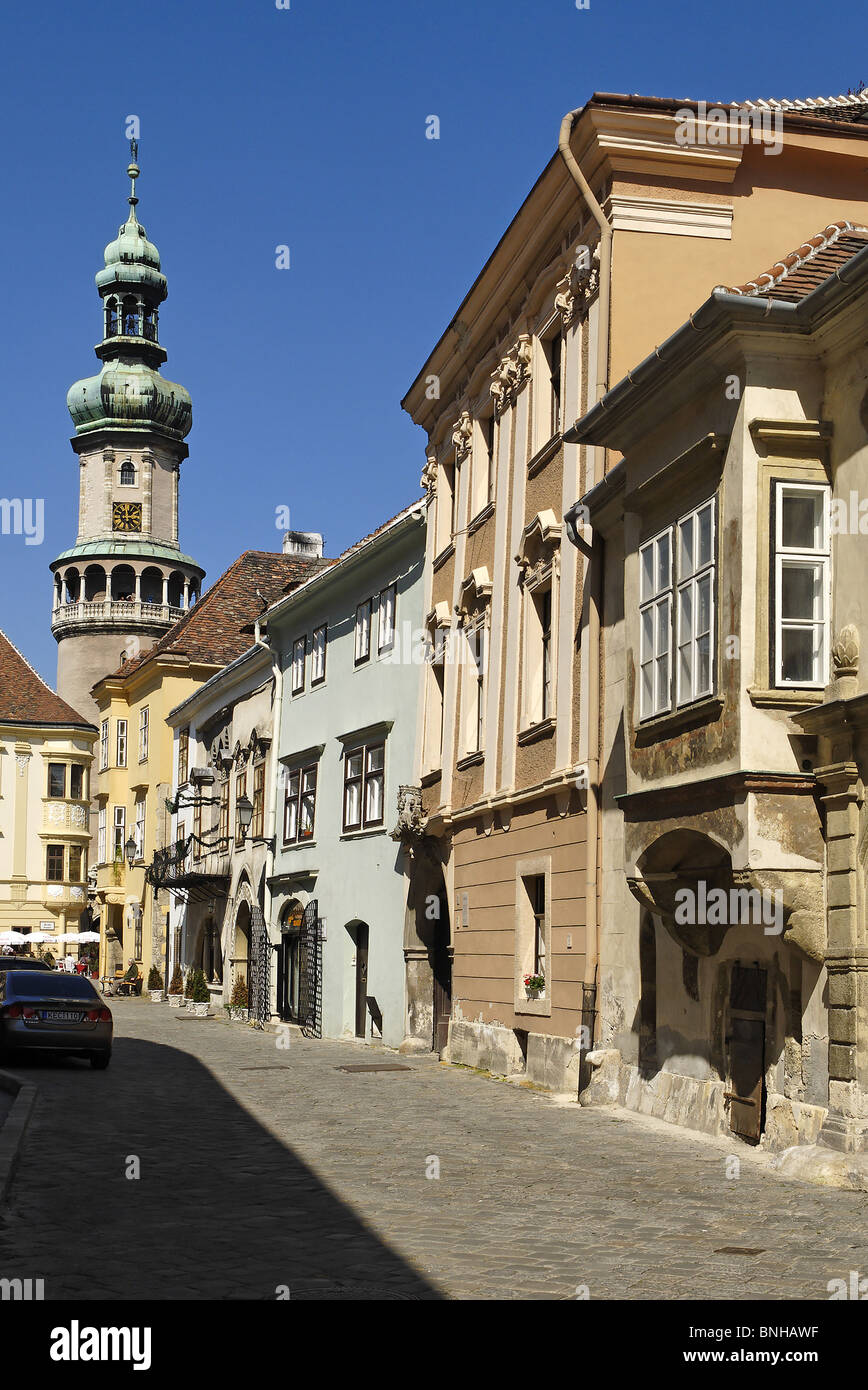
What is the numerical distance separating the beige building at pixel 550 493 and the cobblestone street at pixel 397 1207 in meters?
2.88

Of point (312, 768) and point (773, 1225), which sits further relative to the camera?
point (312, 768)

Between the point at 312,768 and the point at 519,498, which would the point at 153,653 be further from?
the point at 519,498

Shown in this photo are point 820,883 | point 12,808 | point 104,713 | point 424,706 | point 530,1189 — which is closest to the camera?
point 530,1189

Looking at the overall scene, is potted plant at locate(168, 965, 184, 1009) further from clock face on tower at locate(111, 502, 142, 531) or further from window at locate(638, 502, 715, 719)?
clock face on tower at locate(111, 502, 142, 531)

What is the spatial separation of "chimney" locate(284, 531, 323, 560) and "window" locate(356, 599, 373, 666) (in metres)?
21.7

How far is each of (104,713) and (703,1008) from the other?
49.7 m

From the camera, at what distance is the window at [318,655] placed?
35.3 metres

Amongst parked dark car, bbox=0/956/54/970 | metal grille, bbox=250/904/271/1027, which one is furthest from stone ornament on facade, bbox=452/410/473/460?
metal grille, bbox=250/904/271/1027

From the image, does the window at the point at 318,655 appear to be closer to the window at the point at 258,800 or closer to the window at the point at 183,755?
the window at the point at 258,800

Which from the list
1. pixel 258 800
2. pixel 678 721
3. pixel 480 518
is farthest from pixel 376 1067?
pixel 258 800

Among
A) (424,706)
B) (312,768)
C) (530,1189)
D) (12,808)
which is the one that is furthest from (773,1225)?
(12,808)

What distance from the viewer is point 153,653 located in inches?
2201

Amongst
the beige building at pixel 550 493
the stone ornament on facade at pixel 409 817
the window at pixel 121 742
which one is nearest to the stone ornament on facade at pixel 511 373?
the beige building at pixel 550 493

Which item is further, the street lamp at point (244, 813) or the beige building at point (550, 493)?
the street lamp at point (244, 813)
